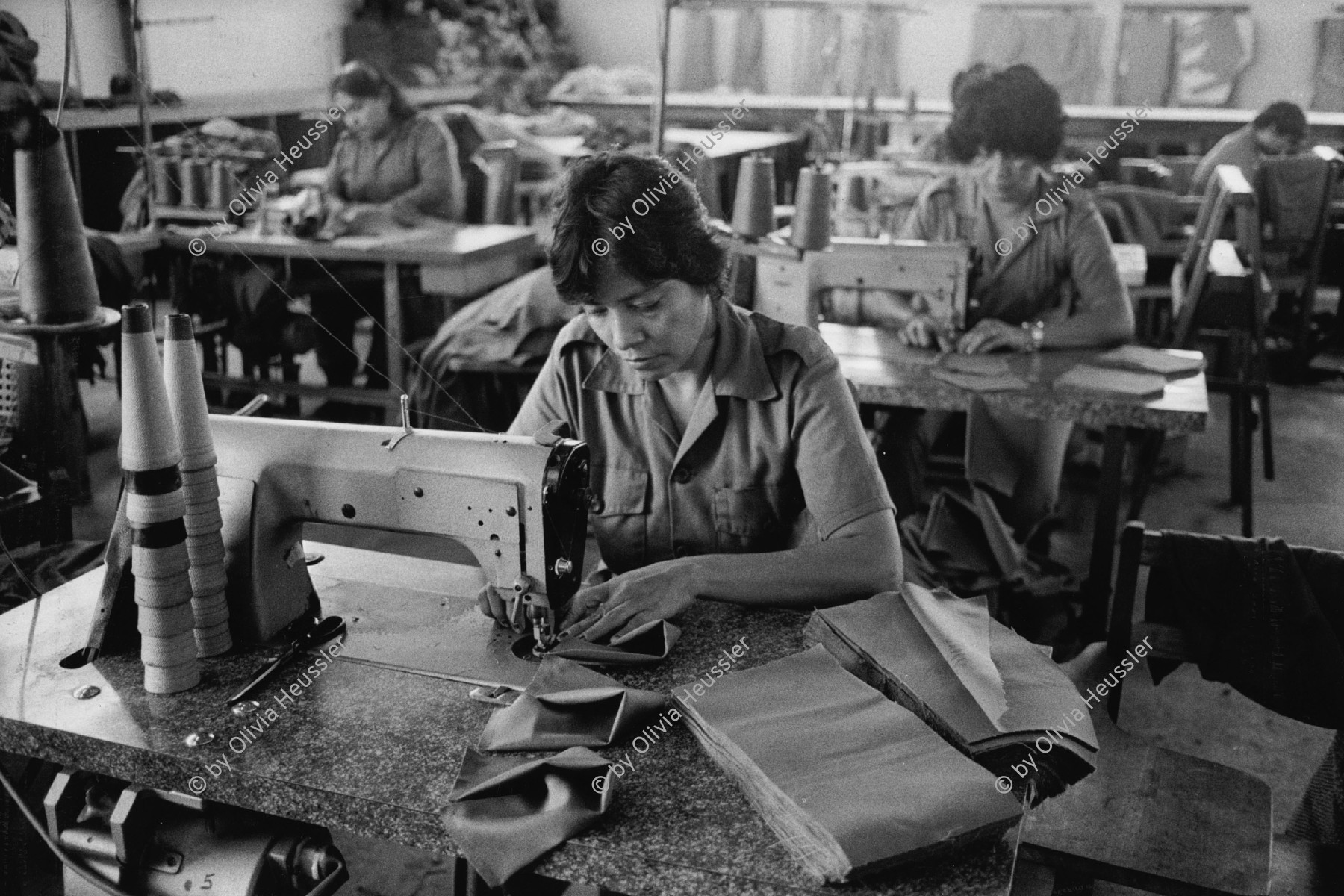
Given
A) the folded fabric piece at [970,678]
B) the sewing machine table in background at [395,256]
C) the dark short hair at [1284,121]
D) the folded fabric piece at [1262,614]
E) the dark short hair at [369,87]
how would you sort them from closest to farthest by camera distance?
the folded fabric piece at [970,678] < the folded fabric piece at [1262,614] < the sewing machine table in background at [395,256] < the dark short hair at [369,87] < the dark short hair at [1284,121]

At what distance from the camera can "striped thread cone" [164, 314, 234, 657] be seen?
132 cm

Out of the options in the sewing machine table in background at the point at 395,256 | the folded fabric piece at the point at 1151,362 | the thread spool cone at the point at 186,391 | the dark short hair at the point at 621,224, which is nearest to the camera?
the thread spool cone at the point at 186,391

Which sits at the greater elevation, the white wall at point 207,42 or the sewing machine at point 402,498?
the white wall at point 207,42

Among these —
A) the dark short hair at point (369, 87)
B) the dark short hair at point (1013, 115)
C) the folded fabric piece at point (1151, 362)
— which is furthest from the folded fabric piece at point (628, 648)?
the dark short hair at point (369, 87)

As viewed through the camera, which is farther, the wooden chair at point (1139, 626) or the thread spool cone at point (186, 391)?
the wooden chair at point (1139, 626)

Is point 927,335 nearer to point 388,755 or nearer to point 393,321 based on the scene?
point 388,755

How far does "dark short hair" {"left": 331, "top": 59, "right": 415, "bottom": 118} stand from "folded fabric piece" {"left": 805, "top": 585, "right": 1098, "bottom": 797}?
4.24m

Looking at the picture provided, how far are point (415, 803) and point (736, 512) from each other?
Answer: 772 mm

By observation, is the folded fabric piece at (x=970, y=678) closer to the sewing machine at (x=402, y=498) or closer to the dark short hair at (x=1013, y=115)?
the sewing machine at (x=402, y=498)

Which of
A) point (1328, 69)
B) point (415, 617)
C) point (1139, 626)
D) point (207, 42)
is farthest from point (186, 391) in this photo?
point (1328, 69)

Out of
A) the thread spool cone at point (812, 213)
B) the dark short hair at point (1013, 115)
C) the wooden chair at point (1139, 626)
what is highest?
the dark short hair at point (1013, 115)

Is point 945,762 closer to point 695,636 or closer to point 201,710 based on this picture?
point 695,636

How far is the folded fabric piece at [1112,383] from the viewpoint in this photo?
2.74 m

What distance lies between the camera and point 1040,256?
10.5 feet
